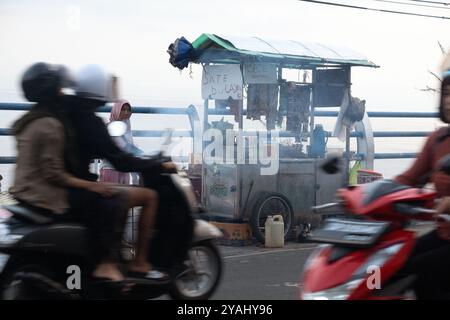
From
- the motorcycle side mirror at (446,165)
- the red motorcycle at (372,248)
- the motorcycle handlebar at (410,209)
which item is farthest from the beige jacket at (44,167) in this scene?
the motorcycle side mirror at (446,165)

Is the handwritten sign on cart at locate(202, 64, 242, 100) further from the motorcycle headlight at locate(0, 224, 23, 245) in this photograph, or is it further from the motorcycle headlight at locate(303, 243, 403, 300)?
the motorcycle headlight at locate(303, 243, 403, 300)

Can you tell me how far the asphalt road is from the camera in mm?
6547

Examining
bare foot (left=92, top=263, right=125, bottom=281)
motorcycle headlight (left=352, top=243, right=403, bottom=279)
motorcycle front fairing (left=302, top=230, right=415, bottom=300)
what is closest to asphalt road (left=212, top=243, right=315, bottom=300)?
bare foot (left=92, top=263, right=125, bottom=281)

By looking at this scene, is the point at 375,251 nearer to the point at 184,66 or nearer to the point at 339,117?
the point at 184,66

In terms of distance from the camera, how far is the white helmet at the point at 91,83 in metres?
5.13

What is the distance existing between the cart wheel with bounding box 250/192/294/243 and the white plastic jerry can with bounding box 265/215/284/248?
A: 0.49ft

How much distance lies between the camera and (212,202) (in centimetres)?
998

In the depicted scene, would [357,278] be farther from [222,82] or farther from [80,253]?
[222,82]

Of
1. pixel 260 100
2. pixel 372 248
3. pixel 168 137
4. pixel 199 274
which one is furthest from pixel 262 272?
pixel 372 248

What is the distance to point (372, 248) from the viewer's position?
12.9 feet

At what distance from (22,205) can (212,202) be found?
17.0ft

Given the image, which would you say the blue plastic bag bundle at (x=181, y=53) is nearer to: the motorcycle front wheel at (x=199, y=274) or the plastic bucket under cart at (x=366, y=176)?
the plastic bucket under cart at (x=366, y=176)

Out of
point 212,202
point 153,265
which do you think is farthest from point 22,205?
point 212,202

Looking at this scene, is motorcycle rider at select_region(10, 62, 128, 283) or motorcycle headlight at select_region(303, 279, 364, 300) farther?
motorcycle rider at select_region(10, 62, 128, 283)
